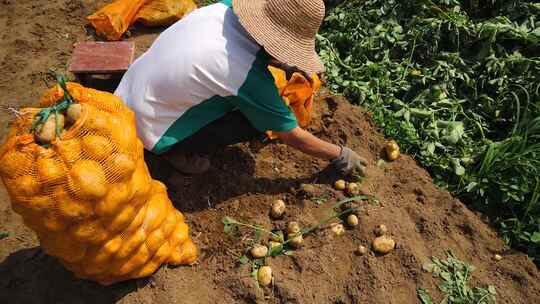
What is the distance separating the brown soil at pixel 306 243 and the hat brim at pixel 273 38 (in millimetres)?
939

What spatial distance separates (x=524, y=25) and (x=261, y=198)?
2.39 metres

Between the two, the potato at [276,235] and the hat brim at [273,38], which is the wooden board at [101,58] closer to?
the hat brim at [273,38]

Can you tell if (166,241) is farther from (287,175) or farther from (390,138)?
(390,138)

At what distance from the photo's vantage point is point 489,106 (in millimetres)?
3152

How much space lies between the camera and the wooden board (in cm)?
320

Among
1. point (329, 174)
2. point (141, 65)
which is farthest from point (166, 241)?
point (329, 174)

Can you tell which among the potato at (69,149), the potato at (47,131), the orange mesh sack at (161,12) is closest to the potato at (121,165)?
the potato at (69,149)

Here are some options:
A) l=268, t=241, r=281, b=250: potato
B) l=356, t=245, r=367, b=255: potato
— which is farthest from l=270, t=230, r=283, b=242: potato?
l=356, t=245, r=367, b=255: potato

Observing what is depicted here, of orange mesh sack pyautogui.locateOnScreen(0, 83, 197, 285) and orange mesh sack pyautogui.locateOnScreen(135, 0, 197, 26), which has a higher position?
orange mesh sack pyautogui.locateOnScreen(0, 83, 197, 285)

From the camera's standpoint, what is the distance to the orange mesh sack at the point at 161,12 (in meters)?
3.97

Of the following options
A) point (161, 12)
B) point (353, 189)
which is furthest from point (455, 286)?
point (161, 12)

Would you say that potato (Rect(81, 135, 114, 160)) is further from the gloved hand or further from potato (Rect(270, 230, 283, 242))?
the gloved hand

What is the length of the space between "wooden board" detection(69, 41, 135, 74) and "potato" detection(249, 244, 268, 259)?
5.57 feet

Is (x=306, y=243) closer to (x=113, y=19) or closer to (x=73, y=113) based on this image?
(x=73, y=113)
